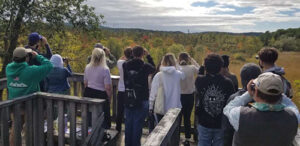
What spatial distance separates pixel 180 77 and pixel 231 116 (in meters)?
1.81

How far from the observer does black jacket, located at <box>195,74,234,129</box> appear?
289 cm

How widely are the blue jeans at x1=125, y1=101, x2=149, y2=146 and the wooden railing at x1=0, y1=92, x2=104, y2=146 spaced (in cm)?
69

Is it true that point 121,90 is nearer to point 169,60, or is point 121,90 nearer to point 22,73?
point 169,60

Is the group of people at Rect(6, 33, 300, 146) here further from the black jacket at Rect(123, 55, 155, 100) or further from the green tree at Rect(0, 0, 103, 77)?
the green tree at Rect(0, 0, 103, 77)

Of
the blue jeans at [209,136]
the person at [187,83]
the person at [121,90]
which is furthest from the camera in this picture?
the person at [187,83]

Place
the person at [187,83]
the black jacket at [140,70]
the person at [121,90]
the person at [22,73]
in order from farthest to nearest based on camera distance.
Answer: the person at [187,83]
the person at [121,90]
the black jacket at [140,70]
the person at [22,73]

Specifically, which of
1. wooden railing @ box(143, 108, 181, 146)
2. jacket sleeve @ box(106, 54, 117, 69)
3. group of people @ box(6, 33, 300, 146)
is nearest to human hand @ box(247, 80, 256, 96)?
group of people @ box(6, 33, 300, 146)

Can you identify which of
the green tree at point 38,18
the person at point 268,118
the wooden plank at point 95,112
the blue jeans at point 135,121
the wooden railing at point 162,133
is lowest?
the blue jeans at point 135,121

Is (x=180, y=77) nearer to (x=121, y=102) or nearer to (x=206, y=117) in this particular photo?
→ (x=206, y=117)

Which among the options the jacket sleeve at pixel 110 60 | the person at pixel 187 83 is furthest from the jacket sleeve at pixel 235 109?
the jacket sleeve at pixel 110 60

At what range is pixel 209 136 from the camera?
10.1ft

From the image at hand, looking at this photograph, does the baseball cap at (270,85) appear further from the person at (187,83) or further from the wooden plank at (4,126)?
the wooden plank at (4,126)

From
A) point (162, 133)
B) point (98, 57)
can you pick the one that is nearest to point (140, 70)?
point (98, 57)

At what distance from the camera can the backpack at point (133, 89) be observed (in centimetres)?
351
